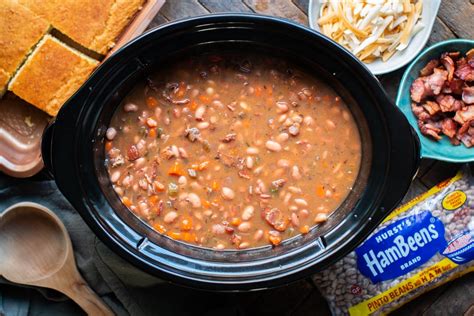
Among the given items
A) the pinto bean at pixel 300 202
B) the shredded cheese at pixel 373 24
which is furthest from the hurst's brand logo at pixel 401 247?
the shredded cheese at pixel 373 24

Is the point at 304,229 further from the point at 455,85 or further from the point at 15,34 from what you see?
the point at 15,34

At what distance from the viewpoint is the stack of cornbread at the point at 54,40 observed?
2396mm

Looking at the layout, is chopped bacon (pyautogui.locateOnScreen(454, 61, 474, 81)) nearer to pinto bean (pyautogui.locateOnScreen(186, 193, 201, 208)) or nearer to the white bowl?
the white bowl

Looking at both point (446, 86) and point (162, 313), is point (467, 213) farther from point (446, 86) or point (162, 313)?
point (162, 313)

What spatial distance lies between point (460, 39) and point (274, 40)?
0.84 meters

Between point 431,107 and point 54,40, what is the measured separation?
54.8 inches

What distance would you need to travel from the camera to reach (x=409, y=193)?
2.49 metres

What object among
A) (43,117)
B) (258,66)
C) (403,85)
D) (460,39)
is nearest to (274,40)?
(258,66)

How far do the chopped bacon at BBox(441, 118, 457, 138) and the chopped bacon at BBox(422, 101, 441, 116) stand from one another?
0.05 m

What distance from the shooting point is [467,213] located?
7.92 feet

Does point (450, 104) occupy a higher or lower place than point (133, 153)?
lower

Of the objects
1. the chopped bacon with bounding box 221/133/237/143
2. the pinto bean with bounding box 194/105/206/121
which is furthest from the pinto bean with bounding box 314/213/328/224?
the pinto bean with bounding box 194/105/206/121

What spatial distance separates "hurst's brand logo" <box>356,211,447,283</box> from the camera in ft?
7.90

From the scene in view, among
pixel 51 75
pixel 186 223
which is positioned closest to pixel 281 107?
pixel 186 223
